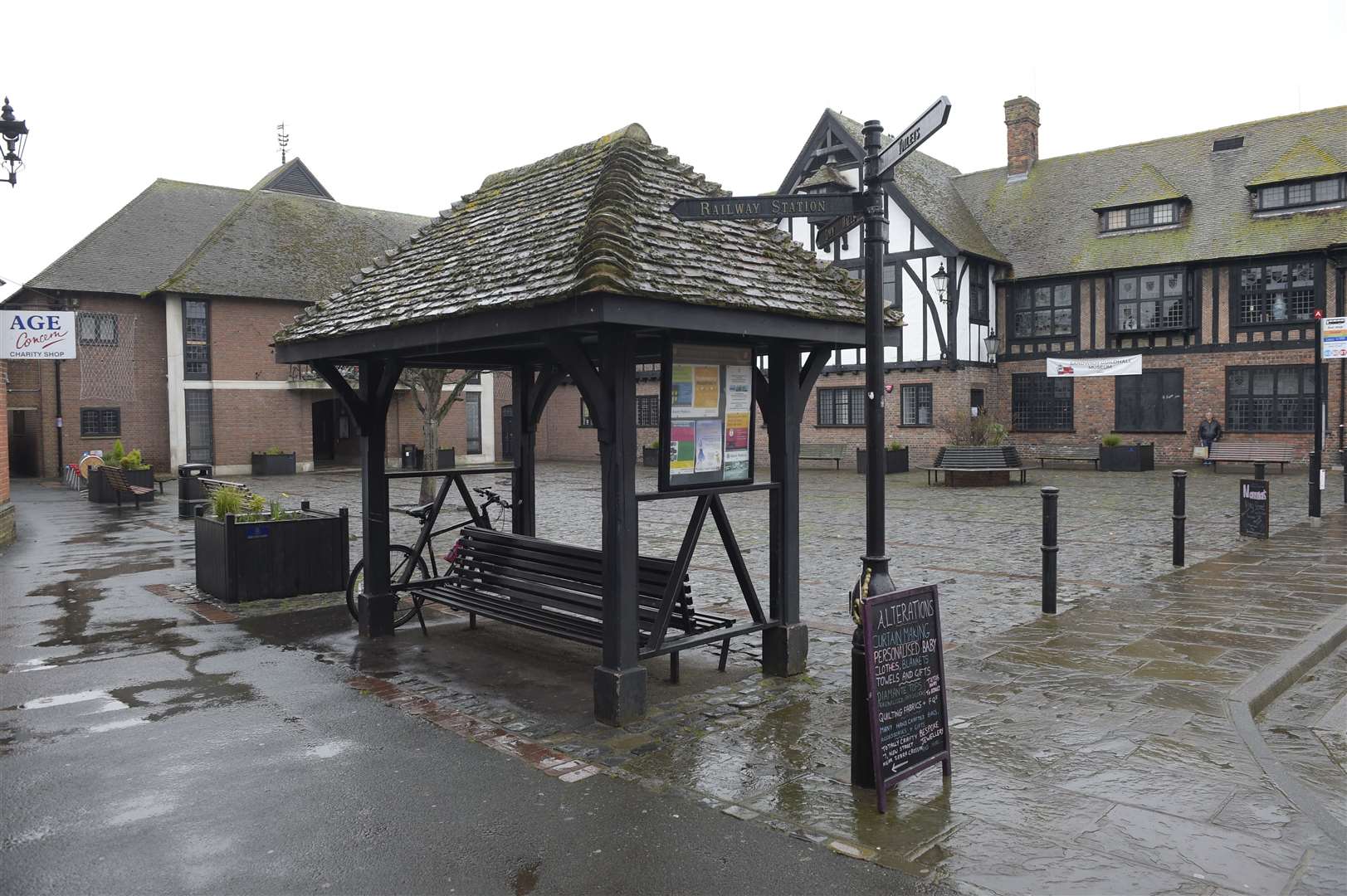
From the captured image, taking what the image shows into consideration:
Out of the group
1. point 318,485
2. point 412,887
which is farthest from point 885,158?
point 318,485

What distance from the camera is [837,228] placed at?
597 centimetres

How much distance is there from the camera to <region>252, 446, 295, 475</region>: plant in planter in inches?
1330

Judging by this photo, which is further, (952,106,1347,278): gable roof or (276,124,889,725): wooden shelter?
(952,106,1347,278): gable roof

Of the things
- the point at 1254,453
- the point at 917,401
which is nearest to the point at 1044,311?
the point at 917,401

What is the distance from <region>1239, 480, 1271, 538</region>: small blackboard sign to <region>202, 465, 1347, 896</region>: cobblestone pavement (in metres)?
1.36

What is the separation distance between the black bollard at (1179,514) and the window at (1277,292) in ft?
66.2

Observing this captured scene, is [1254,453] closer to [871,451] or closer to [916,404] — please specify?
[916,404]

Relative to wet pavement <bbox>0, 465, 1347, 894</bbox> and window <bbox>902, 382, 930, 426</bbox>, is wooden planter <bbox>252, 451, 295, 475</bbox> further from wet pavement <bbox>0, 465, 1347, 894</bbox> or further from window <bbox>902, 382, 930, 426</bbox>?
wet pavement <bbox>0, 465, 1347, 894</bbox>

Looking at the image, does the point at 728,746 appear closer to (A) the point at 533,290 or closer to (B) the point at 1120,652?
(A) the point at 533,290

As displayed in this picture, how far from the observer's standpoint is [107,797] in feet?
15.8

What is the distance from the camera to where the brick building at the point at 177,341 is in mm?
33188

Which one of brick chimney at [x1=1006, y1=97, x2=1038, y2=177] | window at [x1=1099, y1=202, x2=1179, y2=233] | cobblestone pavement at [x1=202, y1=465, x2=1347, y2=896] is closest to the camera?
cobblestone pavement at [x1=202, y1=465, x2=1347, y2=896]

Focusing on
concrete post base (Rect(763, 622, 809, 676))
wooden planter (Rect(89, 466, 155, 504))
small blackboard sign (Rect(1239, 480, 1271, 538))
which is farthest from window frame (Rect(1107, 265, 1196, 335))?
wooden planter (Rect(89, 466, 155, 504))

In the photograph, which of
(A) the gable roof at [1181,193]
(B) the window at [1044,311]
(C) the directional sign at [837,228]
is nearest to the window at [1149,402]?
(B) the window at [1044,311]
